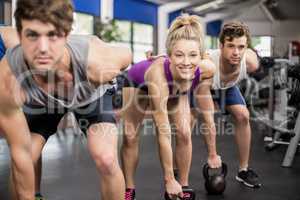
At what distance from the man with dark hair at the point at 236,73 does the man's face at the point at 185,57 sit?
0.44 metres

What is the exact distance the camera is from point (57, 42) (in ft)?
3.70

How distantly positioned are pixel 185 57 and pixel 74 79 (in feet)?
1.70

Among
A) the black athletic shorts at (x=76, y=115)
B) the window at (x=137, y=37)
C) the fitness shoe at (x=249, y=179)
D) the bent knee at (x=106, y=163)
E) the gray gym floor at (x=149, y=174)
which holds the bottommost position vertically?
the gray gym floor at (x=149, y=174)

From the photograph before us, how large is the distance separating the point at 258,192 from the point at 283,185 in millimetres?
243

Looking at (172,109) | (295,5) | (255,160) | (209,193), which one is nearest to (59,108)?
(172,109)

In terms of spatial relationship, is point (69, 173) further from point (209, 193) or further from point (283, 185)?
point (283, 185)

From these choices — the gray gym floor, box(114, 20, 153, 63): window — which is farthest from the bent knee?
box(114, 20, 153, 63): window

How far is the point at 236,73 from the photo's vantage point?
86.1 inches

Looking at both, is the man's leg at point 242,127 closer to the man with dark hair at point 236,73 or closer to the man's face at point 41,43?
the man with dark hair at point 236,73

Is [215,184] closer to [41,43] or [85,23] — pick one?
[41,43]

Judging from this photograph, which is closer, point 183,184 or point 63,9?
point 63,9

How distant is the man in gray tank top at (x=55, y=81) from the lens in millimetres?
1104

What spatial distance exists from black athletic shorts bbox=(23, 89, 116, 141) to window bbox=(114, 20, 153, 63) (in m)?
6.20

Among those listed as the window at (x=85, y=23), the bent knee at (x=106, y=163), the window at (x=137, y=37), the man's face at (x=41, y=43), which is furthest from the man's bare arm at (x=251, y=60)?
the window at (x=137, y=37)
